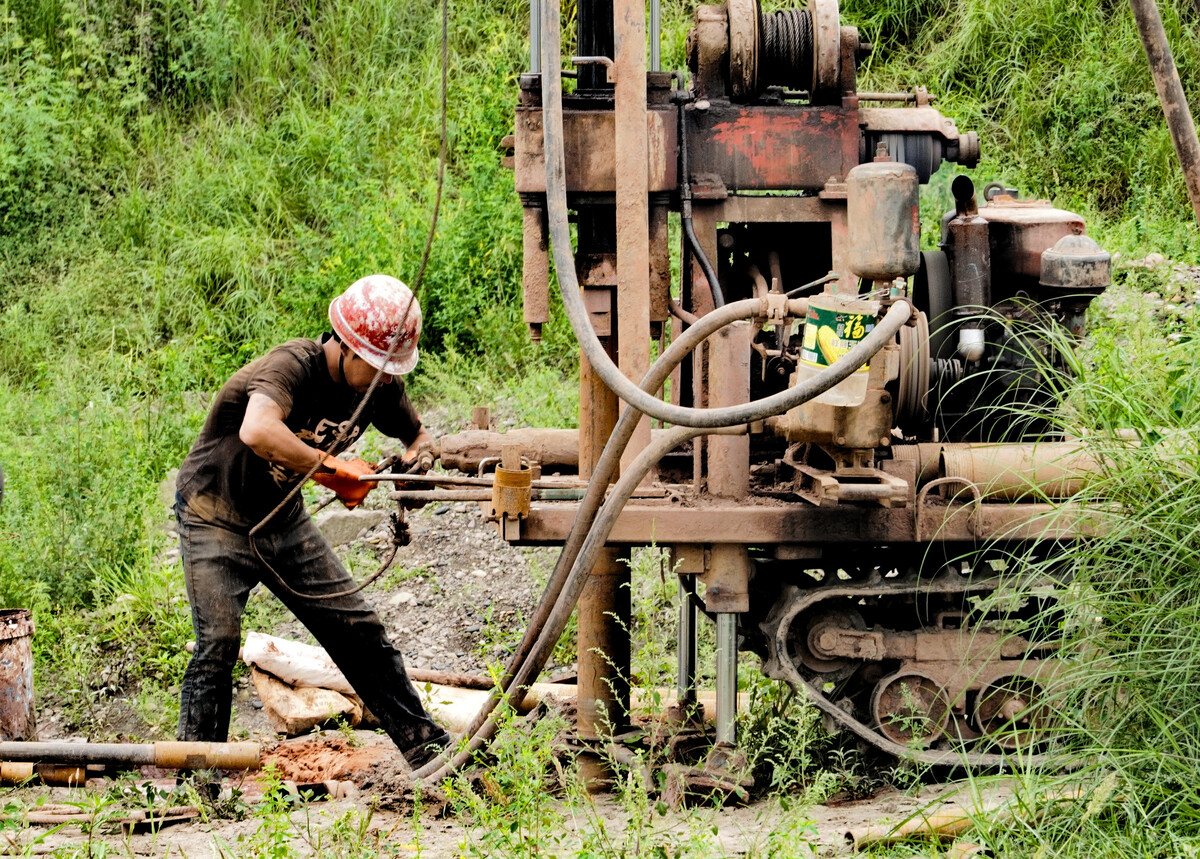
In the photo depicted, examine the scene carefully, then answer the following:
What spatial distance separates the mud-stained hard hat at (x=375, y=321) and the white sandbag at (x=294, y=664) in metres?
1.64

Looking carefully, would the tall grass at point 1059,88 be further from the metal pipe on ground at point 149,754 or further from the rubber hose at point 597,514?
the metal pipe on ground at point 149,754

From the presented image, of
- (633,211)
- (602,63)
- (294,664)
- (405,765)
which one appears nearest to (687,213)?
(633,211)

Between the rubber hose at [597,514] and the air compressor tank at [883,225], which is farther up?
the air compressor tank at [883,225]

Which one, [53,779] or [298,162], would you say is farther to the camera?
[298,162]

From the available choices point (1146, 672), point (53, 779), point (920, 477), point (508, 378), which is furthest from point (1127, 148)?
point (53, 779)

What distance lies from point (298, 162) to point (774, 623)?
25.9 feet

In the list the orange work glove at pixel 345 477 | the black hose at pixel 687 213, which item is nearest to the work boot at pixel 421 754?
the orange work glove at pixel 345 477

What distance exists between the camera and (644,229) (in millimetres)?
4629

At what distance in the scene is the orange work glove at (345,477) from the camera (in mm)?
4844

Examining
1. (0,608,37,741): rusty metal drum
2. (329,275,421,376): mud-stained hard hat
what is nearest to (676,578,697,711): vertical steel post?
(329,275,421,376): mud-stained hard hat

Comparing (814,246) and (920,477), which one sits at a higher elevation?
(814,246)

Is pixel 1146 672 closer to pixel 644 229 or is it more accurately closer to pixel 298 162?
pixel 644 229

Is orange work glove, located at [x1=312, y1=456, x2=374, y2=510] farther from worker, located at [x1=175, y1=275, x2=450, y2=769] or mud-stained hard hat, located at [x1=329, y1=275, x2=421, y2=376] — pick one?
mud-stained hard hat, located at [x1=329, y1=275, x2=421, y2=376]

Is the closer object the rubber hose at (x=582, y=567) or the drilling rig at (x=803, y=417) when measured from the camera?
the rubber hose at (x=582, y=567)
